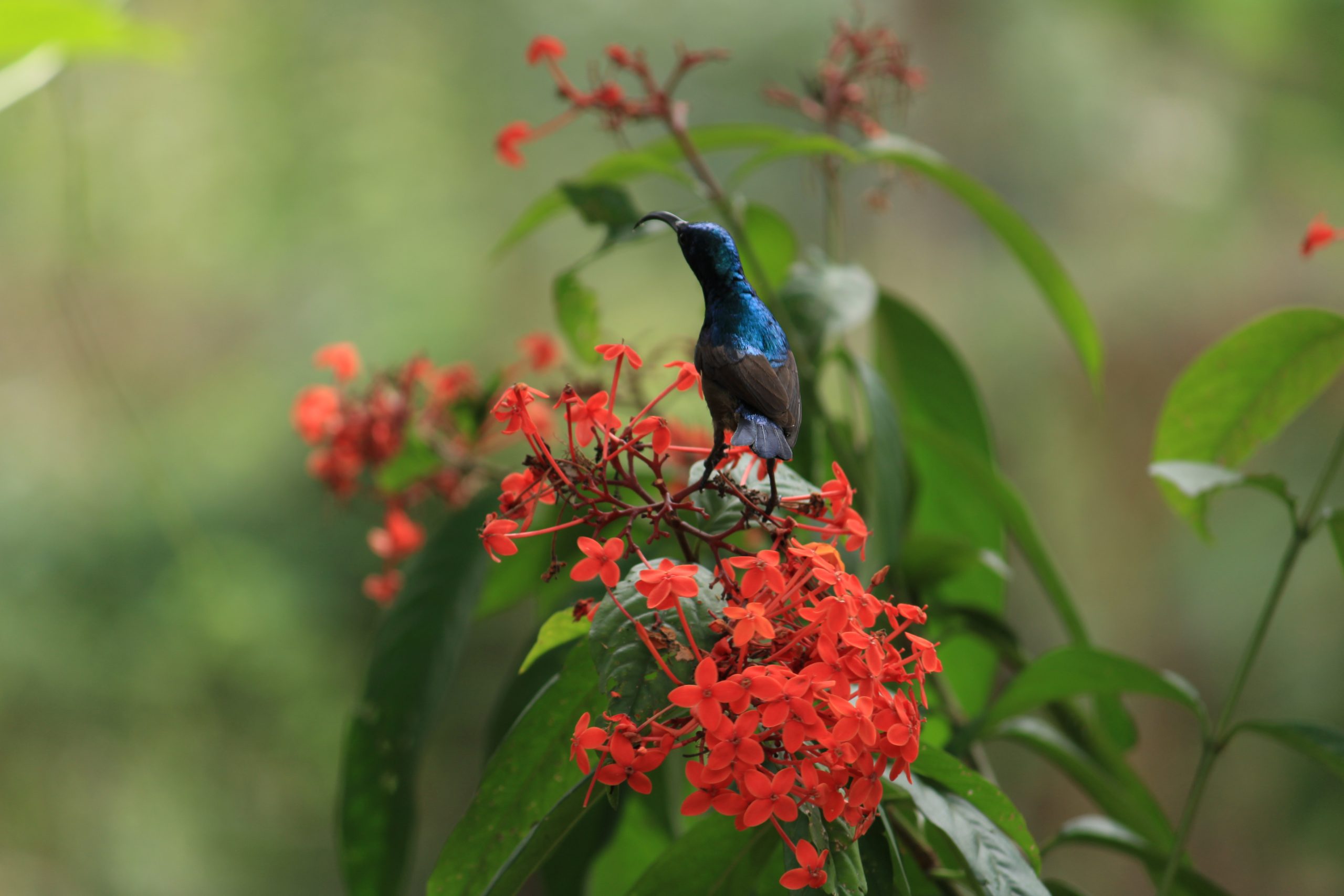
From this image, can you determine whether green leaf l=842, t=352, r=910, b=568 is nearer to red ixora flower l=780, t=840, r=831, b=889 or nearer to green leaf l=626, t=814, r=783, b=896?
green leaf l=626, t=814, r=783, b=896

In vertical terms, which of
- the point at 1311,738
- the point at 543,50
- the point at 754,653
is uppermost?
the point at 543,50

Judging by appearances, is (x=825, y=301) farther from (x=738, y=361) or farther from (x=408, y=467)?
(x=408, y=467)

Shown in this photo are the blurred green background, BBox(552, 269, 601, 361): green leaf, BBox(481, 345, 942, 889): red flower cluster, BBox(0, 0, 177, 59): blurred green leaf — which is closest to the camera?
BBox(481, 345, 942, 889): red flower cluster

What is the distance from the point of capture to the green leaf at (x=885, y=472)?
2.40 ft

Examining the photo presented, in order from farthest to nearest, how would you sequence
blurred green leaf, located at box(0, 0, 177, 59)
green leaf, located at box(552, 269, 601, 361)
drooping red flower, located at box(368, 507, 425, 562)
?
drooping red flower, located at box(368, 507, 425, 562) < green leaf, located at box(552, 269, 601, 361) < blurred green leaf, located at box(0, 0, 177, 59)

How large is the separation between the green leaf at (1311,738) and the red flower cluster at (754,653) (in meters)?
0.41

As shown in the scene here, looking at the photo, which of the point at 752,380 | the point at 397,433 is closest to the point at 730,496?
the point at 752,380

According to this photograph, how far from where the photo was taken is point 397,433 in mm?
938

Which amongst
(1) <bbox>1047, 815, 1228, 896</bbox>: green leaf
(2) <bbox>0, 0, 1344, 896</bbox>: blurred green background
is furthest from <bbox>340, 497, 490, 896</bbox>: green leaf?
(2) <bbox>0, 0, 1344, 896</bbox>: blurred green background

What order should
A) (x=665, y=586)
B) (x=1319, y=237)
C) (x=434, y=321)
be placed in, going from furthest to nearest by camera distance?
(x=434, y=321)
(x=1319, y=237)
(x=665, y=586)

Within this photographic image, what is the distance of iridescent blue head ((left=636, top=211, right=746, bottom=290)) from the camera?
43 centimetres

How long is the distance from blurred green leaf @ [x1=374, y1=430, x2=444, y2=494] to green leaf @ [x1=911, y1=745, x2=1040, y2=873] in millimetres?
→ 614

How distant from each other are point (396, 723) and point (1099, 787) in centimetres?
55

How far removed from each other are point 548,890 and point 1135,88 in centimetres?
281
